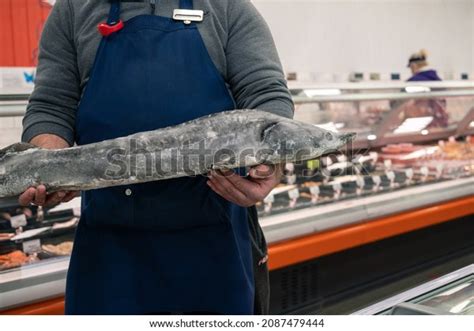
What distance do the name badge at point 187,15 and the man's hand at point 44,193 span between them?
16.9 inches

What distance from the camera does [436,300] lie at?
4.66 feet

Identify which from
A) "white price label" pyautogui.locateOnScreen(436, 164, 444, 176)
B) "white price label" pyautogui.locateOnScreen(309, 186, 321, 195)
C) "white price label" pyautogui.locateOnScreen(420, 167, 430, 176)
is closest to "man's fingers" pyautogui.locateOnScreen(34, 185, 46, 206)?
"white price label" pyautogui.locateOnScreen(309, 186, 321, 195)

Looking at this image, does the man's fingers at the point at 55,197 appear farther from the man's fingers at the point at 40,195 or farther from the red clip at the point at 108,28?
the red clip at the point at 108,28

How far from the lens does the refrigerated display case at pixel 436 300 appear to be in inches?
52.4

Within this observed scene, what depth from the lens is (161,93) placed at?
130 centimetres

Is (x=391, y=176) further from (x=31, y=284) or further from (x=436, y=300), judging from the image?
(x=31, y=284)

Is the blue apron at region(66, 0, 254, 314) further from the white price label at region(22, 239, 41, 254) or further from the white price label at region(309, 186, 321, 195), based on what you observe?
the white price label at region(309, 186, 321, 195)

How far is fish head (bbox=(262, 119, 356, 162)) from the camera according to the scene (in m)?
1.15

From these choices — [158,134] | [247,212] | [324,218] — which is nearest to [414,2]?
[324,218]

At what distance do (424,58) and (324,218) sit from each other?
274 cm

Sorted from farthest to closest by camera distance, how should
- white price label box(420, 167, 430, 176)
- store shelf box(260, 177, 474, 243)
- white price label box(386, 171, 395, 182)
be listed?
white price label box(420, 167, 430, 176)
white price label box(386, 171, 395, 182)
store shelf box(260, 177, 474, 243)

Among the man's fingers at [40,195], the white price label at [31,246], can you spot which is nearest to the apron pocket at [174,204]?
the man's fingers at [40,195]

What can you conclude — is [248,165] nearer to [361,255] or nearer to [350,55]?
[361,255]

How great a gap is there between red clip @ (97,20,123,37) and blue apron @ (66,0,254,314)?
1 cm
